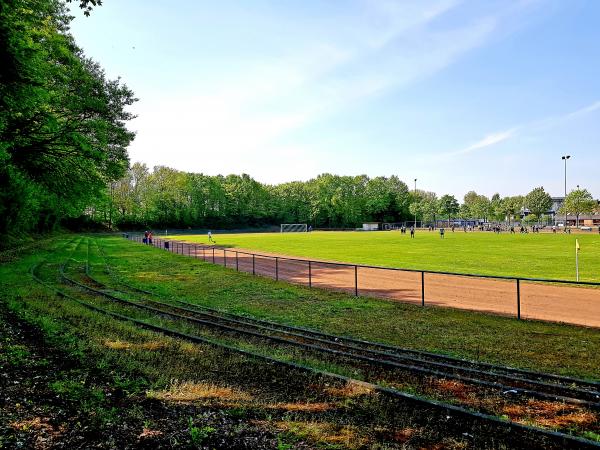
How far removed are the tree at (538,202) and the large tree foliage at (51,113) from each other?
15753cm

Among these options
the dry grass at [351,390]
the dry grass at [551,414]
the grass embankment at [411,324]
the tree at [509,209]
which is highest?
the tree at [509,209]

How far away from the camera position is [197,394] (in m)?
6.95

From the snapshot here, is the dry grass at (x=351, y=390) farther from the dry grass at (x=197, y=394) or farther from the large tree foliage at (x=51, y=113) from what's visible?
the large tree foliage at (x=51, y=113)

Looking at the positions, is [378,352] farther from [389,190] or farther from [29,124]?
[389,190]

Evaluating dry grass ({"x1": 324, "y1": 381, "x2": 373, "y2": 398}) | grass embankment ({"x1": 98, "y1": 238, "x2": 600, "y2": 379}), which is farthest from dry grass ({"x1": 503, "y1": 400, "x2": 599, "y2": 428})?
grass embankment ({"x1": 98, "y1": 238, "x2": 600, "y2": 379})

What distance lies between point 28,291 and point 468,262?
86.8 feet

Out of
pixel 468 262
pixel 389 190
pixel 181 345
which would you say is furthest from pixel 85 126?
pixel 389 190

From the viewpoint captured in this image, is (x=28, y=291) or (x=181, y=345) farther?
(x=28, y=291)

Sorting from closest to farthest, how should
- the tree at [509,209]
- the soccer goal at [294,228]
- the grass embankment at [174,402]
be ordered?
the grass embankment at [174,402] → the soccer goal at [294,228] → the tree at [509,209]

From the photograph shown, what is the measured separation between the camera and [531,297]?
18.3m

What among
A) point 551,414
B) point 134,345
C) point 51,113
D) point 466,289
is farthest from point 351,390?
point 51,113

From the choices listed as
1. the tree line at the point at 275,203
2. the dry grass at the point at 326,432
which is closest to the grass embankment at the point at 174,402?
the dry grass at the point at 326,432

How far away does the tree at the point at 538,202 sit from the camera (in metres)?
155

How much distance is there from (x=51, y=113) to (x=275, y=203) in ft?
394
